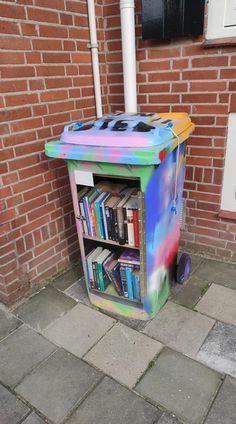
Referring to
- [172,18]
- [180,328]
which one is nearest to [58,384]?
[180,328]

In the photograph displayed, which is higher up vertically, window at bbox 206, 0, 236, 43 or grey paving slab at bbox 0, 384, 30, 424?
window at bbox 206, 0, 236, 43

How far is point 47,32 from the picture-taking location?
2225 millimetres

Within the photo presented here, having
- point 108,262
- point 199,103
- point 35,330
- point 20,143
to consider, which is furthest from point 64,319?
point 199,103

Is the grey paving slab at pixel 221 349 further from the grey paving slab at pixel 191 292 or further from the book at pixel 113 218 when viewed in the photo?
the book at pixel 113 218

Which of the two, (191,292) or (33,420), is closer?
(33,420)

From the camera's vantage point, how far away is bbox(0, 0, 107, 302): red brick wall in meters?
2.06

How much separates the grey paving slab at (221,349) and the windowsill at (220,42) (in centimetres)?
185

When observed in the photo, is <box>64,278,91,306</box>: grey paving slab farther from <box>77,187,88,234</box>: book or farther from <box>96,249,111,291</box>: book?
<box>77,187,88,234</box>: book

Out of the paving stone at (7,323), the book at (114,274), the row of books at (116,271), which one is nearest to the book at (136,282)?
the row of books at (116,271)

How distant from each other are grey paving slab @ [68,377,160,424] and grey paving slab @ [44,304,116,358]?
0.99ft

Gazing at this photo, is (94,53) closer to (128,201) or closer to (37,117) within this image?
(37,117)

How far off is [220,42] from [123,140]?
44.9 inches

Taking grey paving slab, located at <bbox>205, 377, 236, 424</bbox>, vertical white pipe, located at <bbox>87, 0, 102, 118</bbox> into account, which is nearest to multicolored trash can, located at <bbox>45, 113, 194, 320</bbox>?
grey paving slab, located at <bbox>205, 377, 236, 424</bbox>

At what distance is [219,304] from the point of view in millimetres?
2275
